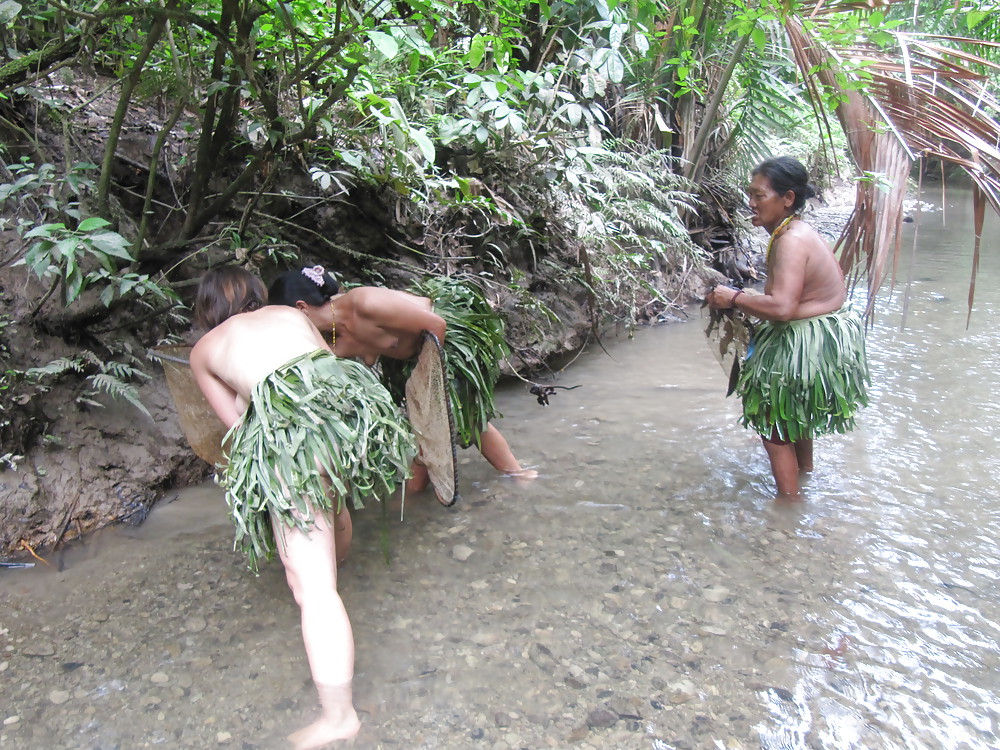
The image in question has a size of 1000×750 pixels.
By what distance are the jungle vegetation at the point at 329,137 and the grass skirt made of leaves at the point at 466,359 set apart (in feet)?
2.10

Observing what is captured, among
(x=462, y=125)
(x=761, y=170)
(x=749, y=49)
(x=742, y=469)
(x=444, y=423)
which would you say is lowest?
(x=742, y=469)

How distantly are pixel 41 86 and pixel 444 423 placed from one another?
250 cm

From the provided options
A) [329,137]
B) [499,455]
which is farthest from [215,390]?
[329,137]

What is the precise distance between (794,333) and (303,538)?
2.05 metres

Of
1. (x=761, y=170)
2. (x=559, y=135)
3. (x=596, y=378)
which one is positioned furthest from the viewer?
(x=596, y=378)

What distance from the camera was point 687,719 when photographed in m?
1.94

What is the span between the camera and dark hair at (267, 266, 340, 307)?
2.53 metres

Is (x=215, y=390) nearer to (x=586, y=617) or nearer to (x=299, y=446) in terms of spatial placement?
(x=299, y=446)

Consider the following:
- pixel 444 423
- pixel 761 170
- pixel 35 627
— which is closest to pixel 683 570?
pixel 444 423

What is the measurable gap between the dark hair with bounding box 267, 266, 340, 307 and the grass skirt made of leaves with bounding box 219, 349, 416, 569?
378 mm

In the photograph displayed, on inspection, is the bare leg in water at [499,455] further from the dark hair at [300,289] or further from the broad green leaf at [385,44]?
the broad green leaf at [385,44]

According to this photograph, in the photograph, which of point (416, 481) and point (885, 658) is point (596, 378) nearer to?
point (416, 481)

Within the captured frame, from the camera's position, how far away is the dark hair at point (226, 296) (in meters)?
2.28

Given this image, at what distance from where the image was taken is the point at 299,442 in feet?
6.81
